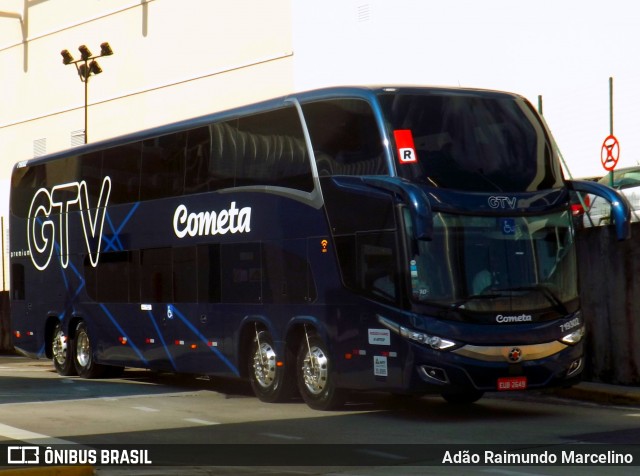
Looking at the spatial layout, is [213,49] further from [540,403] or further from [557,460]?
[557,460]

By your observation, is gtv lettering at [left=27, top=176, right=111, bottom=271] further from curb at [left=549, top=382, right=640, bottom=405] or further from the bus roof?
Result: curb at [left=549, top=382, right=640, bottom=405]

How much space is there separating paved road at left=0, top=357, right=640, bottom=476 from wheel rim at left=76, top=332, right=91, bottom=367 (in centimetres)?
280

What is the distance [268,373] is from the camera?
18.2m

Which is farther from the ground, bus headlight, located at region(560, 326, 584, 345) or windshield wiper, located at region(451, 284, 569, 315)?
windshield wiper, located at region(451, 284, 569, 315)

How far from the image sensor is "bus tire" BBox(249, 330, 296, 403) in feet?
58.5

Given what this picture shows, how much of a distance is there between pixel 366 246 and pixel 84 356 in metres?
9.23

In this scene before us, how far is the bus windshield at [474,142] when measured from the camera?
1585 cm

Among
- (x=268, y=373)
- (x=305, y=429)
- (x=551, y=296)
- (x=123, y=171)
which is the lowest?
(x=305, y=429)

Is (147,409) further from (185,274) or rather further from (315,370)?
(185,274)

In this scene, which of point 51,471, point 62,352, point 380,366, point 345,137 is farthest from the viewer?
point 62,352

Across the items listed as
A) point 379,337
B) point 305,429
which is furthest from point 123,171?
point 305,429

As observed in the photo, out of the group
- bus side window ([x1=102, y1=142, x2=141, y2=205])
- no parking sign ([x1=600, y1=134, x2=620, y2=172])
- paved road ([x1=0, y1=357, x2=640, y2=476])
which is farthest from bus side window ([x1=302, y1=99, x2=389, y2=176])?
no parking sign ([x1=600, y1=134, x2=620, y2=172])

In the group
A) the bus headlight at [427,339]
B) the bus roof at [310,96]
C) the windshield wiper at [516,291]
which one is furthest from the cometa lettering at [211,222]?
the windshield wiper at [516,291]

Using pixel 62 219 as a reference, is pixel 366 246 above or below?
below
